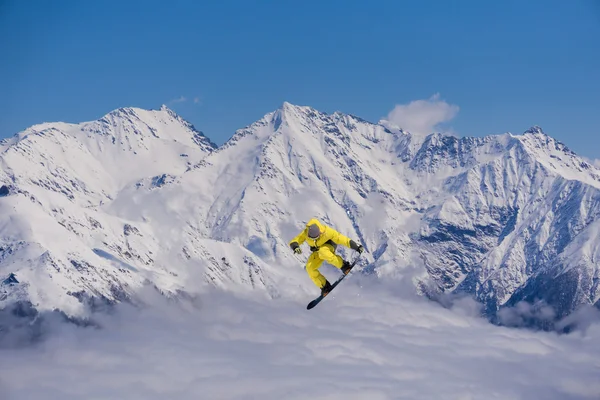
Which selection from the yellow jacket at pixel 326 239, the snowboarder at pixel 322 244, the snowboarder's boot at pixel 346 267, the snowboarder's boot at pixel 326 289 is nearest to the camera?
the snowboarder at pixel 322 244

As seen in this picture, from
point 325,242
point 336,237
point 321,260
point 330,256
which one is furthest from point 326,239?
point 321,260

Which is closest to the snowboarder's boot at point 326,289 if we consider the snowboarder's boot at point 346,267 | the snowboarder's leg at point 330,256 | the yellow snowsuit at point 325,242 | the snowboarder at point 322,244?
the snowboarder at point 322,244

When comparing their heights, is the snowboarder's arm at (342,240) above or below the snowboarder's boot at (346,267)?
above

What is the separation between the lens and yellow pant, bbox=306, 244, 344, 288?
1969 inches

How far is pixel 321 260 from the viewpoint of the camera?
52125mm

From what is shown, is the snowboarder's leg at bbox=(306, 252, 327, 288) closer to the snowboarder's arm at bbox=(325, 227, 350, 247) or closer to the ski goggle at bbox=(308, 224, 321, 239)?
the snowboarder's arm at bbox=(325, 227, 350, 247)

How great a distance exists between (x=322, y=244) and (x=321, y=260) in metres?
1.64

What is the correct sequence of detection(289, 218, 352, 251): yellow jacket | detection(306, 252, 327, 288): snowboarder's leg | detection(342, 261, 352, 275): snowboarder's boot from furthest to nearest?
detection(306, 252, 327, 288): snowboarder's leg < detection(342, 261, 352, 275): snowboarder's boot < detection(289, 218, 352, 251): yellow jacket

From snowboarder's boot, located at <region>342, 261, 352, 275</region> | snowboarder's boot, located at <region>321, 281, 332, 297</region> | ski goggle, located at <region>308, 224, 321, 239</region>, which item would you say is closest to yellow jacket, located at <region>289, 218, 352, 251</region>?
ski goggle, located at <region>308, 224, 321, 239</region>

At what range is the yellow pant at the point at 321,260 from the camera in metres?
50.0

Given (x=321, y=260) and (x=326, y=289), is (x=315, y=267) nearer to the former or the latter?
(x=321, y=260)

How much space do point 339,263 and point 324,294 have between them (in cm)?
471

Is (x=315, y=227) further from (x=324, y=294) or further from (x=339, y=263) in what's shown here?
(x=324, y=294)

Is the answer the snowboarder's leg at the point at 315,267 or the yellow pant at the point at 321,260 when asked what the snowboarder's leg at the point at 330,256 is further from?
the snowboarder's leg at the point at 315,267
